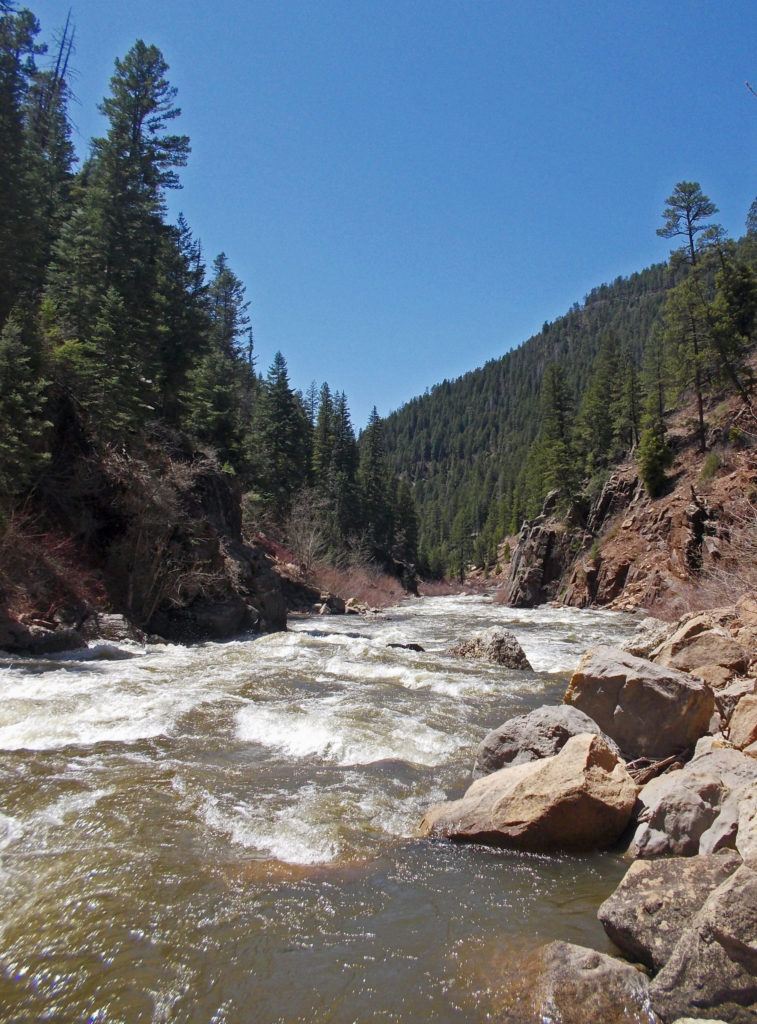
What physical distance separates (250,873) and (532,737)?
11.5 feet

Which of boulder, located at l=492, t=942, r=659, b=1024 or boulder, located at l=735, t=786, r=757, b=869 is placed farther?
boulder, located at l=735, t=786, r=757, b=869

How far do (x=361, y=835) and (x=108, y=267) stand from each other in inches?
1023

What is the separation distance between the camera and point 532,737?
702 cm

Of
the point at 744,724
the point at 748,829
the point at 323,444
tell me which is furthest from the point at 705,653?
the point at 323,444

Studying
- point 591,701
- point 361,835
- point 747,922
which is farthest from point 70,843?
point 591,701

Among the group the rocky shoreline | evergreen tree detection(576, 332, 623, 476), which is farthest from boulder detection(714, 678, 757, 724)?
evergreen tree detection(576, 332, 623, 476)

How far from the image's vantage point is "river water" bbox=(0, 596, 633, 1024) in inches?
145

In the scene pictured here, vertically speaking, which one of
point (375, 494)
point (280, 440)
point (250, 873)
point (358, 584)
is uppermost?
point (280, 440)

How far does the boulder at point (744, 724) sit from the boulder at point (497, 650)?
9108 millimetres

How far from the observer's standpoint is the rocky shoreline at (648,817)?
3.34 m

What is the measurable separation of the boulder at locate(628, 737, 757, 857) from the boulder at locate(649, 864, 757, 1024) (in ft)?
3.93

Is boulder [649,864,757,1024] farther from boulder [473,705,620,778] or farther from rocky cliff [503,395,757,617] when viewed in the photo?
rocky cliff [503,395,757,617]

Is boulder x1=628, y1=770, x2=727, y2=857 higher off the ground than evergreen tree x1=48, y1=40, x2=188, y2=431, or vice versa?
evergreen tree x1=48, y1=40, x2=188, y2=431

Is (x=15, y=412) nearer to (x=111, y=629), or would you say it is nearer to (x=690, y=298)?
(x=111, y=629)
